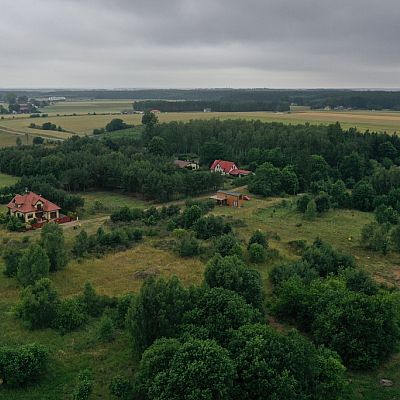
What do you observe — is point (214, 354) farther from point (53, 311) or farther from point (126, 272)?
point (126, 272)

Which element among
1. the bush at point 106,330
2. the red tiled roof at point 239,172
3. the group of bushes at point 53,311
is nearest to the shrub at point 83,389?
the bush at point 106,330

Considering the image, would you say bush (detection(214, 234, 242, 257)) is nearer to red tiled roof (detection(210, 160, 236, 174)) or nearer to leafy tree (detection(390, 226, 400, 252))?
leafy tree (detection(390, 226, 400, 252))

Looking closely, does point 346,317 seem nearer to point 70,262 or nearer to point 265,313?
point 265,313

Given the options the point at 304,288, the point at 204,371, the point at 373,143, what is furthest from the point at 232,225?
the point at 373,143

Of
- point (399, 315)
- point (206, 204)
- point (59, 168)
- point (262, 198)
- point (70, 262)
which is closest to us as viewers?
point (399, 315)

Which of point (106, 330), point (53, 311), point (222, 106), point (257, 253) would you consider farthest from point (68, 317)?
point (222, 106)
